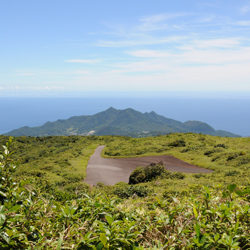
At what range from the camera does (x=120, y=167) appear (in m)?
21.7

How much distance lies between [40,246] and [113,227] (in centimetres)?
66

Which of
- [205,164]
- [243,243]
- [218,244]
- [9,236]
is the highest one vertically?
[9,236]

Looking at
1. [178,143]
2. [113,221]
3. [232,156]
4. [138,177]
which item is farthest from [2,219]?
[178,143]

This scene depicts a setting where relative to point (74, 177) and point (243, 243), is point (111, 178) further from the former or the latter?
point (243, 243)

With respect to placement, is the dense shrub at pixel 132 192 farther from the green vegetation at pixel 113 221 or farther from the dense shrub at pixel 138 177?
the green vegetation at pixel 113 221

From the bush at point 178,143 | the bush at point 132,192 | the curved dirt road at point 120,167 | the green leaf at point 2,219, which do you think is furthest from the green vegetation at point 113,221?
the bush at point 178,143

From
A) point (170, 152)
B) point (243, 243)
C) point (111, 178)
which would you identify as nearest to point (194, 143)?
point (170, 152)

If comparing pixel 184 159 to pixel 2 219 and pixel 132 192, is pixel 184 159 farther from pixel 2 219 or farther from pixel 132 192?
pixel 2 219

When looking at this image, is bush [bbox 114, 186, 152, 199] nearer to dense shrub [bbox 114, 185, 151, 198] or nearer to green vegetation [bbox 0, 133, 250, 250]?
dense shrub [bbox 114, 185, 151, 198]

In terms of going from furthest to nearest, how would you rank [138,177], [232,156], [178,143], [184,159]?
[178,143] < [184,159] < [232,156] < [138,177]

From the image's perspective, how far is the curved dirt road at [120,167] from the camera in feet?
58.9

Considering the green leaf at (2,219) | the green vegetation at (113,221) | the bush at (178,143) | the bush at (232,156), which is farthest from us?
the bush at (178,143)

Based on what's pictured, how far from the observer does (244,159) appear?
17250mm

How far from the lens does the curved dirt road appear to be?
1794cm
